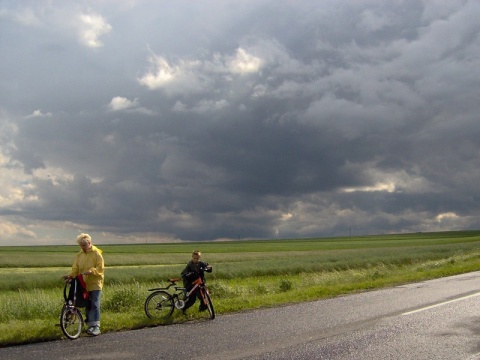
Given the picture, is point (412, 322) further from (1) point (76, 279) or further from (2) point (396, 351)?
(1) point (76, 279)

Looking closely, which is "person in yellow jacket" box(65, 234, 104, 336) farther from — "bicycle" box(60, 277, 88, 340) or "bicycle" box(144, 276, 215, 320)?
"bicycle" box(144, 276, 215, 320)

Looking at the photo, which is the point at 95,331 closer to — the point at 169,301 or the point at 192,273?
the point at 169,301

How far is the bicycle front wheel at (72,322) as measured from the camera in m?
11.4

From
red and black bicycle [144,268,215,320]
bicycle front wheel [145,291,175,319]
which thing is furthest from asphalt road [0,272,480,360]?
→ bicycle front wheel [145,291,175,319]

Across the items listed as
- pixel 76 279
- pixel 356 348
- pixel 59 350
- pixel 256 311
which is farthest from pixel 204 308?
pixel 356 348

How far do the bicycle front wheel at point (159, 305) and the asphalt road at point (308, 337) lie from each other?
1.14 meters

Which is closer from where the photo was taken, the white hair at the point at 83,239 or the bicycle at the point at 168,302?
Answer: the white hair at the point at 83,239

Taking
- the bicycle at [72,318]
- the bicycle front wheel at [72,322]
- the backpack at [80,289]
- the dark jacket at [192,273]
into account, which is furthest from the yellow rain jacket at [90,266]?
the dark jacket at [192,273]

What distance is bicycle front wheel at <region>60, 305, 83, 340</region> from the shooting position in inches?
448

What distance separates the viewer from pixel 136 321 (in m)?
12.9

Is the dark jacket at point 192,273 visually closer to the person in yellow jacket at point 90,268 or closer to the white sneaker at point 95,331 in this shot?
the person in yellow jacket at point 90,268

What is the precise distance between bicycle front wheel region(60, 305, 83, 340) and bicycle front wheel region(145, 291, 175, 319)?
82.7 inches

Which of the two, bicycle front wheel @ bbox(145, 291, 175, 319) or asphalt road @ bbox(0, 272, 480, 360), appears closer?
asphalt road @ bbox(0, 272, 480, 360)

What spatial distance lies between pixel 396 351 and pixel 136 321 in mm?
6676
